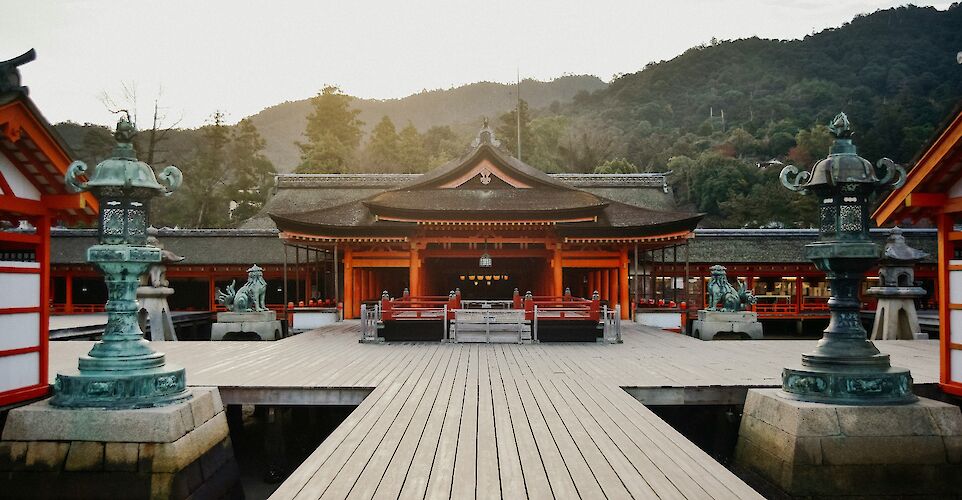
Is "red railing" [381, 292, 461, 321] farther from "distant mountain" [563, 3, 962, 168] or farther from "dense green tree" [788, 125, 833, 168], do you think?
"dense green tree" [788, 125, 833, 168]

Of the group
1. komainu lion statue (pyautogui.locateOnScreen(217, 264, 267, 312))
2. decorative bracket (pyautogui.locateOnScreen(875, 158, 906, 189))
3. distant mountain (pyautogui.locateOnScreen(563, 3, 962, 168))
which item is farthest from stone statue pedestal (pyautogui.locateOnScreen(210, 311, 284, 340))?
distant mountain (pyautogui.locateOnScreen(563, 3, 962, 168))

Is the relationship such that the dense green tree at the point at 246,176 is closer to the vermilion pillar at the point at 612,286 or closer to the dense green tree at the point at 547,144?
the dense green tree at the point at 547,144

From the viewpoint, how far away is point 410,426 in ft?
26.9

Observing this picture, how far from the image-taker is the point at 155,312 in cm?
2208

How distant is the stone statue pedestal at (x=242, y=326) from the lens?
22250 millimetres

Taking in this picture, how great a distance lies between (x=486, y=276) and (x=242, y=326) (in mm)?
10468

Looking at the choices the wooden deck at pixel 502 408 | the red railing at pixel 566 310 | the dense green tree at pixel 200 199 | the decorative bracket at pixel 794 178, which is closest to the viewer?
the wooden deck at pixel 502 408

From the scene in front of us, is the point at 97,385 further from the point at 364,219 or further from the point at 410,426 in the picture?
the point at 364,219

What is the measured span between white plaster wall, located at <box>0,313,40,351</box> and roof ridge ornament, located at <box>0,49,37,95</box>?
3.16 meters

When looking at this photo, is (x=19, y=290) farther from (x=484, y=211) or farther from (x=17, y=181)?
(x=484, y=211)

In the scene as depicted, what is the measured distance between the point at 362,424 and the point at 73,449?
3.45 m

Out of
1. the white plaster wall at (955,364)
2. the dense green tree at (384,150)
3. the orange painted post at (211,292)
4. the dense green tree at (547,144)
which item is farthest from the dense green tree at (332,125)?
the white plaster wall at (955,364)

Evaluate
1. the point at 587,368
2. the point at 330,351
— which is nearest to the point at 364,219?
the point at 330,351

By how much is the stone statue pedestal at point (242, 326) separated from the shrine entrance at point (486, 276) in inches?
277
